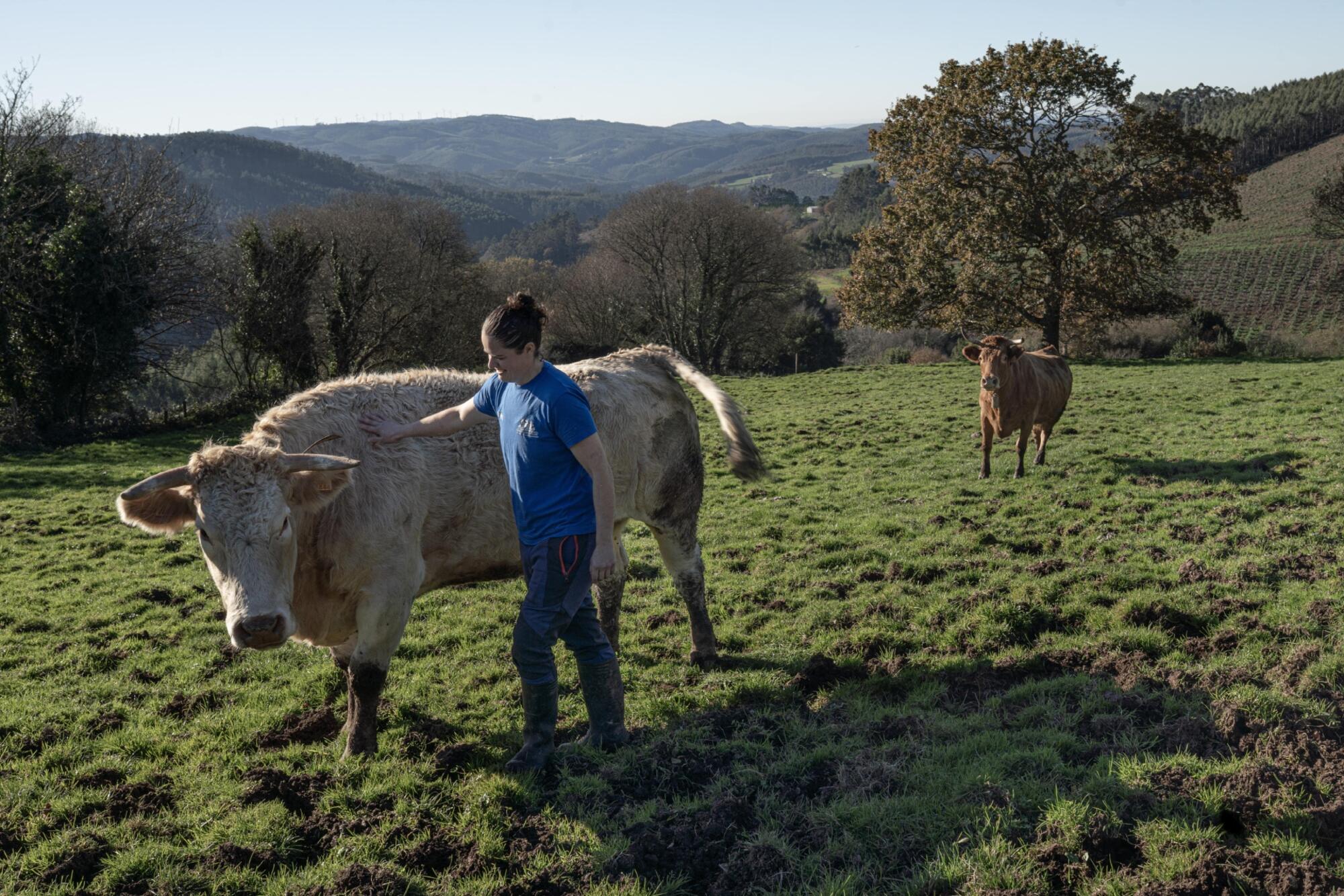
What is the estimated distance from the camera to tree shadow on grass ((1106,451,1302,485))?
36.0 ft

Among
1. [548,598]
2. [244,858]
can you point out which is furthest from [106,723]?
[548,598]

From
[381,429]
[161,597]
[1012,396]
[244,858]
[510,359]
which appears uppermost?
[510,359]

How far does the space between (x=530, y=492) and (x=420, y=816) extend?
1.85 metres

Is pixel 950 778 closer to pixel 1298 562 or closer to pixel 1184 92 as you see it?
pixel 1298 562

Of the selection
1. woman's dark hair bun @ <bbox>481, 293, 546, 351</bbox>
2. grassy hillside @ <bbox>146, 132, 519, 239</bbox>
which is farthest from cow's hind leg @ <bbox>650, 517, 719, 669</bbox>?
grassy hillside @ <bbox>146, 132, 519, 239</bbox>

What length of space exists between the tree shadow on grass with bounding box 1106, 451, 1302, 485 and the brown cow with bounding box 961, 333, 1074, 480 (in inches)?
50.0

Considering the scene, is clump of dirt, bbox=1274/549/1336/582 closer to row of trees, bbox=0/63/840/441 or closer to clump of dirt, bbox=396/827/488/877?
clump of dirt, bbox=396/827/488/877

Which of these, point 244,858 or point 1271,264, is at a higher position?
point 1271,264

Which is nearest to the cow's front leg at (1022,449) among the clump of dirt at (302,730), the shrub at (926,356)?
the clump of dirt at (302,730)

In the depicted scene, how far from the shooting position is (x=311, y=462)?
452cm

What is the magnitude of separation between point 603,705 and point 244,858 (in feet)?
6.60

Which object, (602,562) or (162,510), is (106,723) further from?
(602,562)

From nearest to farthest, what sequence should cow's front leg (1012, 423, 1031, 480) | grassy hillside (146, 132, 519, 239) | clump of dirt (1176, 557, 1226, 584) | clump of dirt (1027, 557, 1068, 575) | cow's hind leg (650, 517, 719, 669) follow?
cow's hind leg (650, 517, 719, 669), clump of dirt (1176, 557, 1226, 584), clump of dirt (1027, 557, 1068, 575), cow's front leg (1012, 423, 1031, 480), grassy hillside (146, 132, 519, 239)

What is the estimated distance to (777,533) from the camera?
10430 millimetres
